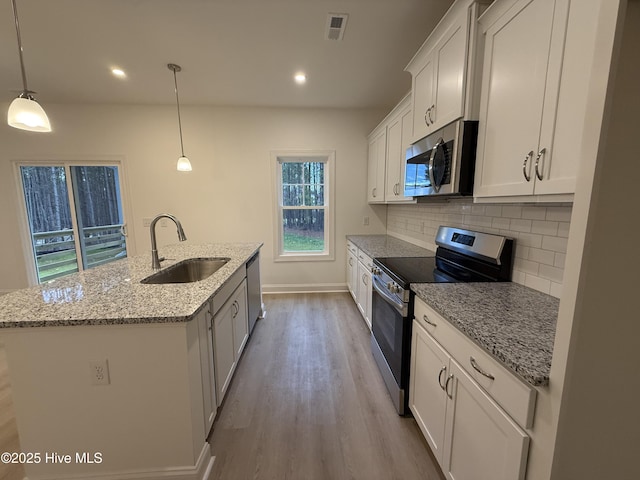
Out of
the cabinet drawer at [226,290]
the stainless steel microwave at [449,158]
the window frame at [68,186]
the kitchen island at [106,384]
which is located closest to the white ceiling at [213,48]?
the window frame at [68,186]

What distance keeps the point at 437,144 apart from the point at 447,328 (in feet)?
3.72

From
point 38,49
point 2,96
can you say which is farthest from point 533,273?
point 2,96

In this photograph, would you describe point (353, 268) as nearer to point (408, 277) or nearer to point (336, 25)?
point (408, 277)

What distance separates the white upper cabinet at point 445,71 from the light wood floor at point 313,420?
191 cm

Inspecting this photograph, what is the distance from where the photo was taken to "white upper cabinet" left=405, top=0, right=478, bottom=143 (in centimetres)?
139

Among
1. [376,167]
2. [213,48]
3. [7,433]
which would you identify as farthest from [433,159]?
[7,433]

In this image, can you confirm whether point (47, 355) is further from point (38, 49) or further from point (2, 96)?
point (2, 96)

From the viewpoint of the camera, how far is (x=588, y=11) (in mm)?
854

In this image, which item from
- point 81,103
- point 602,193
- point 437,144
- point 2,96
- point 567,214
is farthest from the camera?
point 81,103

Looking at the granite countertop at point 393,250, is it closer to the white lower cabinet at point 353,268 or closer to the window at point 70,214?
the white lower cabinet at point 353,268

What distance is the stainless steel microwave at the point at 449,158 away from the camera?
145cm

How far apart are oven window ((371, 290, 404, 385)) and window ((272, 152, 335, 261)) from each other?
77.6 inches

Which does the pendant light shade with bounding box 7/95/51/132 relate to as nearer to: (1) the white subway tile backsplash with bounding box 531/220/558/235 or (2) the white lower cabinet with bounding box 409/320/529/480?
(2) the white lower cabinet with bounding box 409/320/529/480

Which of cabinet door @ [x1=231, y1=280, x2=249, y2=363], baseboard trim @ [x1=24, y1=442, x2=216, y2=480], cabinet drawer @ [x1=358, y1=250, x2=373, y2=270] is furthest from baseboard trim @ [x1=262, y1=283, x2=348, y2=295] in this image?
baseboard trim @ [x1=24, y1=442, x2=216, y2=480]
